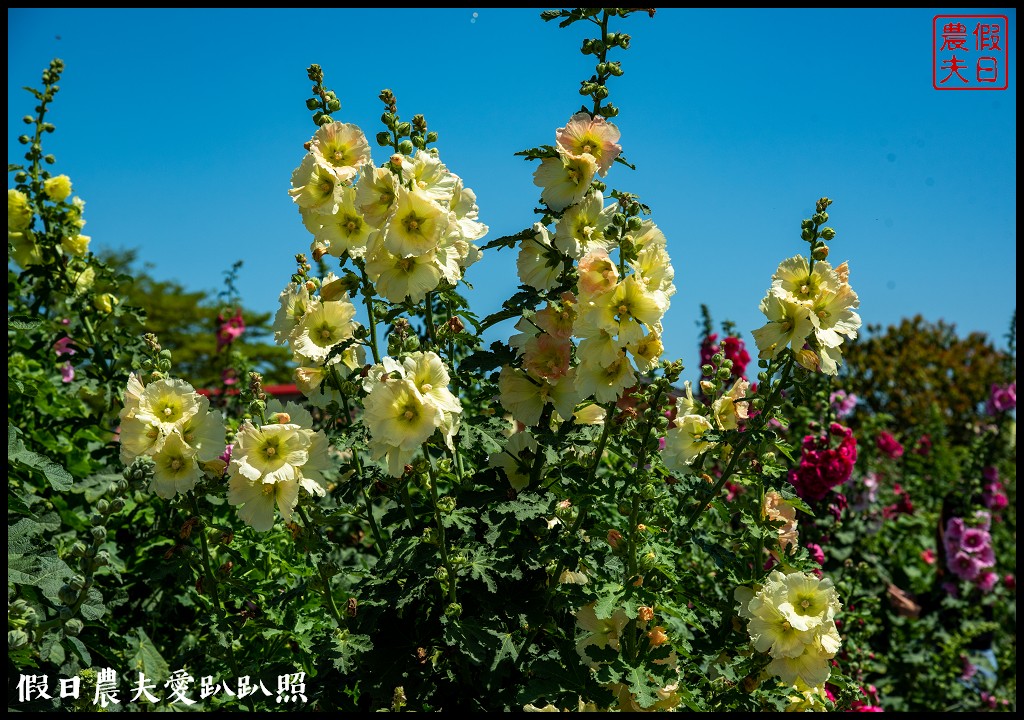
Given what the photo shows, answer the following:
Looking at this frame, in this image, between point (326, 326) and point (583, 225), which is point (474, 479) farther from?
point (583, 225)

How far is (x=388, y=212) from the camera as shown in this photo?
7.17 feet

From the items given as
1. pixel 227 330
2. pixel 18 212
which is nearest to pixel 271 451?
pixel 18 212

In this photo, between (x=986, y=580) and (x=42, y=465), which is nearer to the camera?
(x=42, y=465)

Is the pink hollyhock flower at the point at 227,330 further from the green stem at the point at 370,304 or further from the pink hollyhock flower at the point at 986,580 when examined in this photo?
the pink hollyhock flower at the point at 986,580

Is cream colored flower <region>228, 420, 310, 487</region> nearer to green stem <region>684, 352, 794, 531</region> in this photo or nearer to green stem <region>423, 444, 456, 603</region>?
green stem <region>423, 444, 456, 603</region>

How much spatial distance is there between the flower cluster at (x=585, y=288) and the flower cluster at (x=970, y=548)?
4767mm

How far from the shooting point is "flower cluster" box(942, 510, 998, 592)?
596 centimetres

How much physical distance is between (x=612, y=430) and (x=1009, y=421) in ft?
27.6

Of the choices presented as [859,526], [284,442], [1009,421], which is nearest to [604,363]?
[284,442]

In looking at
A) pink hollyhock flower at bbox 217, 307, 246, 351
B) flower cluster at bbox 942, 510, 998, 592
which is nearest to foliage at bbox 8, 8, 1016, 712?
pink hollyhock flower at bbox 217, 307, 246, 351

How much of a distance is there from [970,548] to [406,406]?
17.6 ft

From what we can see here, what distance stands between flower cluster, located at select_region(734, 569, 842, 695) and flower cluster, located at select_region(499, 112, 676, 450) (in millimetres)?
743

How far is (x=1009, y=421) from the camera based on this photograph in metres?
9.14

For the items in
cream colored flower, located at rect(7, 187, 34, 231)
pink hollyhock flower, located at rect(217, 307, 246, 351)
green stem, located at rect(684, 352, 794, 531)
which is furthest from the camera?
pink hollyhock flower, located at rect(217, 307, 246, 351)
